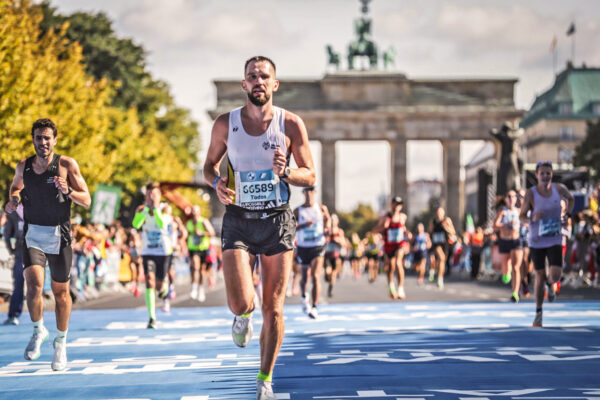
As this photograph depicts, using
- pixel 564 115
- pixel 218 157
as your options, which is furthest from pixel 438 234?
pixel 564 115

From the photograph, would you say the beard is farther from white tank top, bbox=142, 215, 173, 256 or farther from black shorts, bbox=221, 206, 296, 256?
white tank top, bbox=142, 215, 173, 256

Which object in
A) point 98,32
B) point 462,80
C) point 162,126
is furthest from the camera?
point 462,80

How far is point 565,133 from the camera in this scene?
111 m

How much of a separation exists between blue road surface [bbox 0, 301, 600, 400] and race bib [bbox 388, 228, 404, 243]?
3.32m

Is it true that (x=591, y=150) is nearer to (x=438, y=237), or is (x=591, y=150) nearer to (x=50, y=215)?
(x=438, y=237)

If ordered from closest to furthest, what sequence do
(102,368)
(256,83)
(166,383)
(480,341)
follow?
(256,83) → (166,383) → (102,368) → (480,341)

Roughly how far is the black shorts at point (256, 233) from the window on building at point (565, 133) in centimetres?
10684

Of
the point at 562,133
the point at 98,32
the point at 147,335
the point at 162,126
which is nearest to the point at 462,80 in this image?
the point at 162,126

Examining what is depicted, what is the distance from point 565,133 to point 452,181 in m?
38.2

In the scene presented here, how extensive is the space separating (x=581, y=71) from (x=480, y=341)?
10852cm

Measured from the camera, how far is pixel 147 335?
44.6ft

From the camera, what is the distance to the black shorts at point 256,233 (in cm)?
732

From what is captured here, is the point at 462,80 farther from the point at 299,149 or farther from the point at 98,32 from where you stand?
the point at 299,149

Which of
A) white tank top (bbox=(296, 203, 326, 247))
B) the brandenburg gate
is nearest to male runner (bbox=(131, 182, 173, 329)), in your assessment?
white tank top (bbox=(296, 203, 326, 247))
